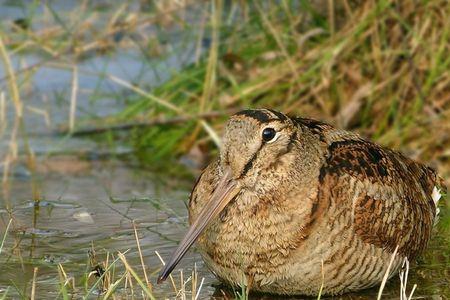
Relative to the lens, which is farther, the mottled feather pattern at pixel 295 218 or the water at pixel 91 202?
the water at pixel 91 202

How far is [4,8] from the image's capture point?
1033cm

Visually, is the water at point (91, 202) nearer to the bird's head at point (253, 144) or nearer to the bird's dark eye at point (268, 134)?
the bird's head at point (253, 144)

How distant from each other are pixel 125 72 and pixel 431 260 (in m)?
4.15

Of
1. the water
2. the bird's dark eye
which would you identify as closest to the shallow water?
the water

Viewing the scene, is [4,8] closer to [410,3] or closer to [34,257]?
[410,3]

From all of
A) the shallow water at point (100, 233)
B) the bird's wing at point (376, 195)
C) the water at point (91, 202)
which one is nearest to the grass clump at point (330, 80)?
the water at point (91, 202)

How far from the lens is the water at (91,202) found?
471cm

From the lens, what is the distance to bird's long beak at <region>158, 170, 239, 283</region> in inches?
163

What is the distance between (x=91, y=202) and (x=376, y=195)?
2169 millimetres

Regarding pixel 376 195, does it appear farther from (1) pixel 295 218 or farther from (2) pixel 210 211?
A: (2) pixel 210 211

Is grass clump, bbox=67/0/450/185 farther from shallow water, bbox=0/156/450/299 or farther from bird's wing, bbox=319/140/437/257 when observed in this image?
bird's wing, bbox=319/140/437/257

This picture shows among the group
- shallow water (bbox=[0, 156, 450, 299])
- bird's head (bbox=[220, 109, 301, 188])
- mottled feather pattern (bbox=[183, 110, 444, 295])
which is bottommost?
shallow water (bbox=[0, 156, 450, 299])

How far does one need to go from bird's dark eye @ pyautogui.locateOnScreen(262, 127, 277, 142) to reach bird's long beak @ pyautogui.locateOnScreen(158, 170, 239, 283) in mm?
197

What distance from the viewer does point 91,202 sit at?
6180 mm
